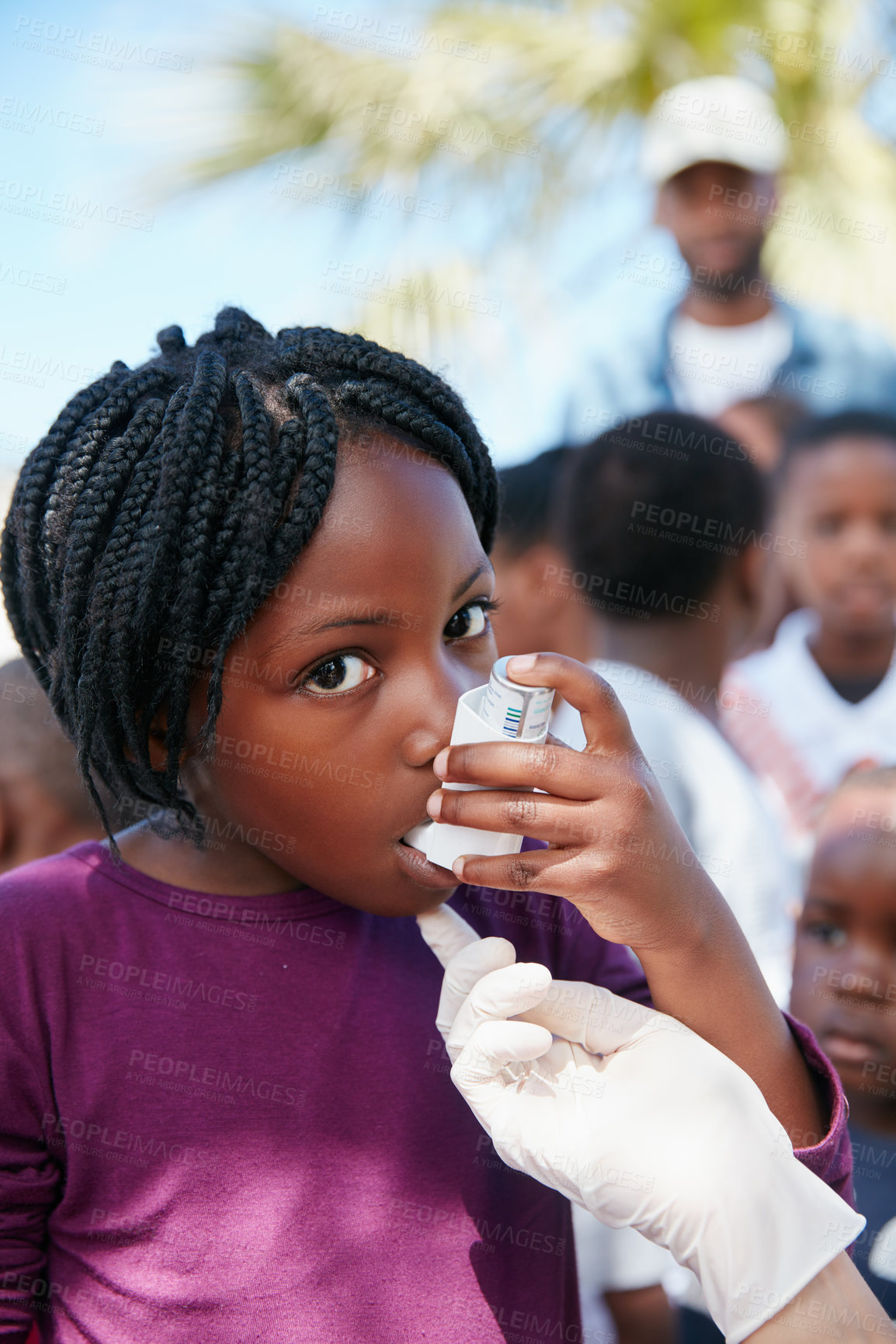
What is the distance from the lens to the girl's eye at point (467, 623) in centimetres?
129

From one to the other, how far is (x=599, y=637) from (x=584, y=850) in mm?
1527

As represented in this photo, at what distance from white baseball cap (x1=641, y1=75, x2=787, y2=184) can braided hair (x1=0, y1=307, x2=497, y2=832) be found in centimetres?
282

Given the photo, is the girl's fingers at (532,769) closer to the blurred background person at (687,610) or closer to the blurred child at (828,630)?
the blurred background person at (687,610)

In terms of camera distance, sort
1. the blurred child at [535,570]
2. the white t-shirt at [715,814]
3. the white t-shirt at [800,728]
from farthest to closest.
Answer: the white t-shirt at [800,728], the blurred child at [535,570], the white t-shirt at [715,814]

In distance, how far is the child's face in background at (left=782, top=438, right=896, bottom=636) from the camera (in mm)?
3188

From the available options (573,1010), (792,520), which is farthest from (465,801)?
(792,520)

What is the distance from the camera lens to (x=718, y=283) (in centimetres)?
359

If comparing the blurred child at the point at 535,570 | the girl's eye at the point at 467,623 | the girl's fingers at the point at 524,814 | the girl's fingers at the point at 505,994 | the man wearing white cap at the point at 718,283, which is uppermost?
the man wearing white cap at the point at 718,283

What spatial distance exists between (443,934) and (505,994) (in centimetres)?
18

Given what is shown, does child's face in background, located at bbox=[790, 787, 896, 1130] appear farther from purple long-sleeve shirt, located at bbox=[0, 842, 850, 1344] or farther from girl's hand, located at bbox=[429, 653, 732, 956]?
girl's hand, located at bbox=[429, 653, 732, 956]

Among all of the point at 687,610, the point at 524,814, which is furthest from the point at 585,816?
the point at 687,610

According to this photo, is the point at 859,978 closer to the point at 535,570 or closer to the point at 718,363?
the point at 535,570

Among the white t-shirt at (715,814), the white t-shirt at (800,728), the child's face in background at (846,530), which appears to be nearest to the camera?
the white t-shirt at (715,814)

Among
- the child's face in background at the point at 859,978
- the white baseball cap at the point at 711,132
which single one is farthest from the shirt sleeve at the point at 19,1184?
the white baseball cap at the point at 711,132
